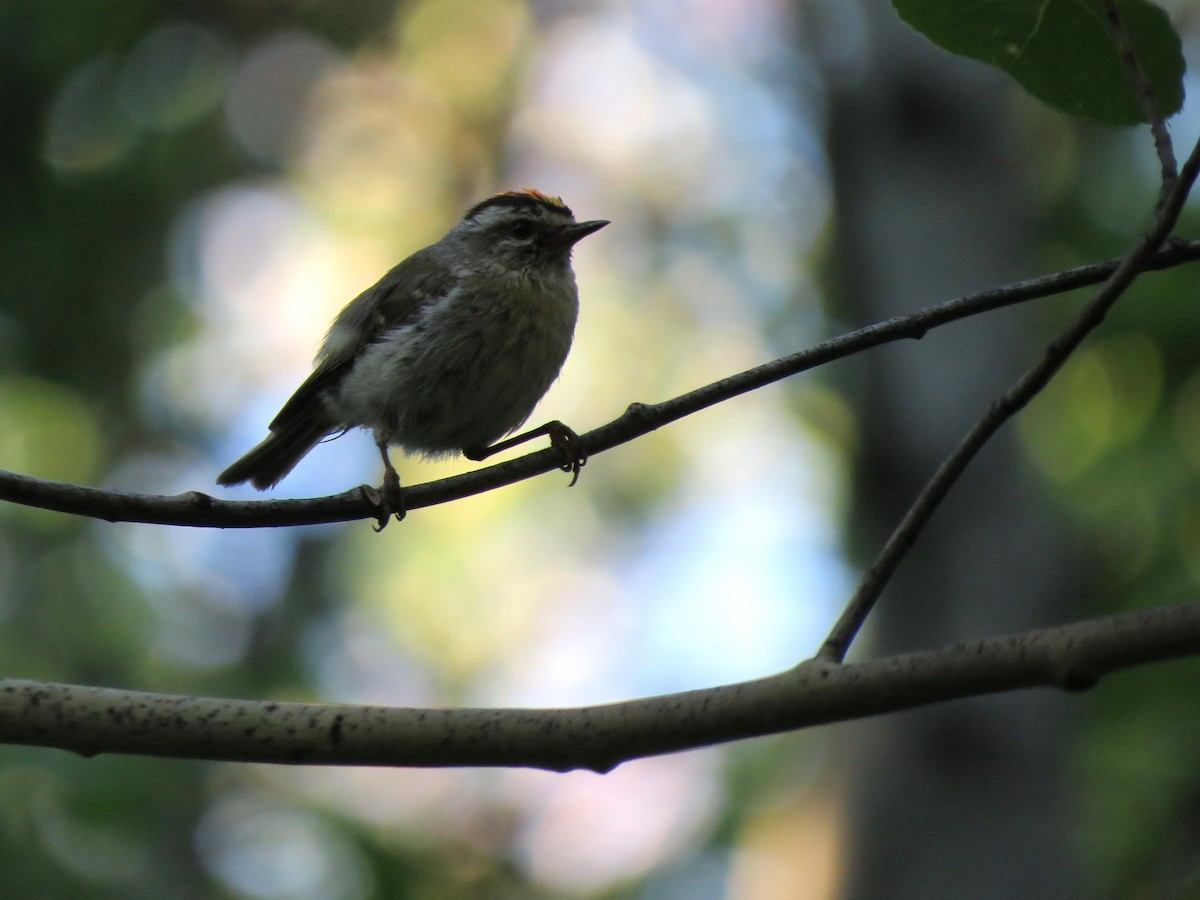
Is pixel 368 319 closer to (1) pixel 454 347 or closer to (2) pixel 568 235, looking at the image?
(1) pixel 454 347

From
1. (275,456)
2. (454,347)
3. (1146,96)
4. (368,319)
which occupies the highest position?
(1146,96)

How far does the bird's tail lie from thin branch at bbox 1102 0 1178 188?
364 centimetres

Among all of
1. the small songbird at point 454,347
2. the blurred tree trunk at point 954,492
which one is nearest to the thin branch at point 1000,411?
the small songbird at point 454,347

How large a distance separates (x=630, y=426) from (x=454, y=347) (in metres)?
1.96

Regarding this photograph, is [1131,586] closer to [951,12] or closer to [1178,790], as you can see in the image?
[1178,790]

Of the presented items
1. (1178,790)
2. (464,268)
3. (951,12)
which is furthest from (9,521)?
(951,12)

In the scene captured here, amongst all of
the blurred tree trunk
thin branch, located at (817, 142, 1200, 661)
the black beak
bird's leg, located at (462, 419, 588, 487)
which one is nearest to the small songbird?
the black beak

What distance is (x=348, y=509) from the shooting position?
2.40 meters

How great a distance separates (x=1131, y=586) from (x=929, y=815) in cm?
190

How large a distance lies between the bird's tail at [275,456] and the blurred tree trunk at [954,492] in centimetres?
238

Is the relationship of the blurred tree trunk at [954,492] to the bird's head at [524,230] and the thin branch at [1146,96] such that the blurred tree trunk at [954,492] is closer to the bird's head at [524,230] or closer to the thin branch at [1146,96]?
the bird's head at [524,230]

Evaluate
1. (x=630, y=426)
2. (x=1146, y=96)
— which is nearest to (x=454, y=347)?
(x=630, y=426)

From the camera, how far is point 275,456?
4.99m

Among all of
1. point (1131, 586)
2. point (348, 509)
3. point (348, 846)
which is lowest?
point (348, 846)
